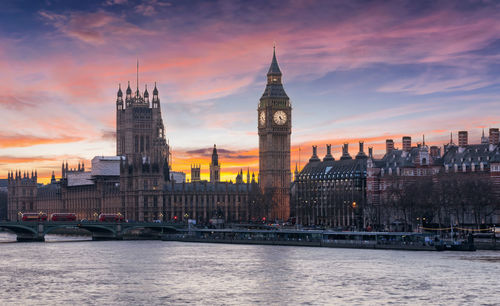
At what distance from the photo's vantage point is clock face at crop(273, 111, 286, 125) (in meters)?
189

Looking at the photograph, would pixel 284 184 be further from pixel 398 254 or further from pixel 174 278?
pixel 174 278

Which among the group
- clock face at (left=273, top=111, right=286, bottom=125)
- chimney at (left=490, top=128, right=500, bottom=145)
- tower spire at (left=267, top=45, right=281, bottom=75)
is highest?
tower spire at (left=267, top=45, right=281, bottom=75)

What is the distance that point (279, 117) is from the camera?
18925cm

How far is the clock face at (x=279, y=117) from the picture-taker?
188875 millimetres

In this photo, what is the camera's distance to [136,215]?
597 ft

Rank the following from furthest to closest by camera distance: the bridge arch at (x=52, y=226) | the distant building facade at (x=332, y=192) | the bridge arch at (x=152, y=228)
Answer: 1. the distant building facade at (x=332, y=192)
2. the bridge arch at (x=152, y=228)
3. the bridge arch at (x=52, y=226)

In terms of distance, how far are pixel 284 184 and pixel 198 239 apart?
188ft

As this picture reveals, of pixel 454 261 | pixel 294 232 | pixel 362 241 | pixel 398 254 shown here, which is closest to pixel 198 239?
pixel 294 232

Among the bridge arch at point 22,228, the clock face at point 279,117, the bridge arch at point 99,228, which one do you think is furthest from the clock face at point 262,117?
the bridge arch at point 22,228

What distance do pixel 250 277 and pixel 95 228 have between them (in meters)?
65.6

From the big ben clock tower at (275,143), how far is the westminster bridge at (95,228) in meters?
41.7

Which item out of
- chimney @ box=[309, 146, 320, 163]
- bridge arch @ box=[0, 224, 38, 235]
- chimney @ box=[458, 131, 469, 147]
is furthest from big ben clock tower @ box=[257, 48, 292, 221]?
bridge arch @ box=[0, 224, 38, 235]

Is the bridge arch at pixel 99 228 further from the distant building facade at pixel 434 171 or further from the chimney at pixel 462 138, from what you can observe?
the chimney at pixel 462 138

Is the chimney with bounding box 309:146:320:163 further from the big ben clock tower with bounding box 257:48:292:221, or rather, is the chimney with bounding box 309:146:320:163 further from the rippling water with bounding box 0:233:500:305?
the rippling water with bounding box 0:233:500:305
